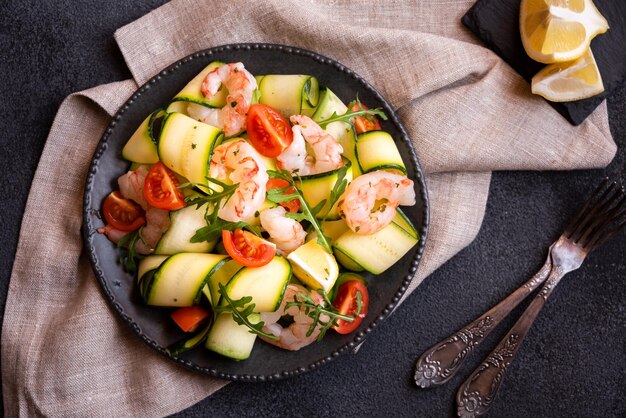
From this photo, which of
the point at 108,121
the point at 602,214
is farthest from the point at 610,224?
the point at 108,121

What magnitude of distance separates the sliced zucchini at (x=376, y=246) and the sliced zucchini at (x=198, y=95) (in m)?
0.79

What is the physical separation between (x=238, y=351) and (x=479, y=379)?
1.22 m

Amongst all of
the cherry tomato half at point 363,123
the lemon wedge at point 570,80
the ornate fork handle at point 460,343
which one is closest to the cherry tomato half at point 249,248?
the cherry tomato half at point 363,123

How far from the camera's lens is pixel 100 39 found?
316cm

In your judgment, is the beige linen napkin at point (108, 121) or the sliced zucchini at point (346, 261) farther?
the beige linen napkin at point (108, 121)

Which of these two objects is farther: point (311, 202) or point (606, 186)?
point (606, 186)

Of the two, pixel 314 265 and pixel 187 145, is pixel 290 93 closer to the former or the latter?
pixel 187 145

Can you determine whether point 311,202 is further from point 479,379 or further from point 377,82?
point 479,379

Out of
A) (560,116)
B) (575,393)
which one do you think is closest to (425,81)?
(560,116)

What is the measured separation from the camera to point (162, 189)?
271 centimetres

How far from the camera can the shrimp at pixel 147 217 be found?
2.80 metres

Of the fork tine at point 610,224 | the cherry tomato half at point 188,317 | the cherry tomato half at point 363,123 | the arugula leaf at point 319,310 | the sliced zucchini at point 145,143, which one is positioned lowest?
the fork tine at point 610,224

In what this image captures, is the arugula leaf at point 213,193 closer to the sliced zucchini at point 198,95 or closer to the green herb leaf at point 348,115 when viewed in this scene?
the sliced zucchini at point 198,95

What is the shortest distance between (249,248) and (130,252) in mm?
578
